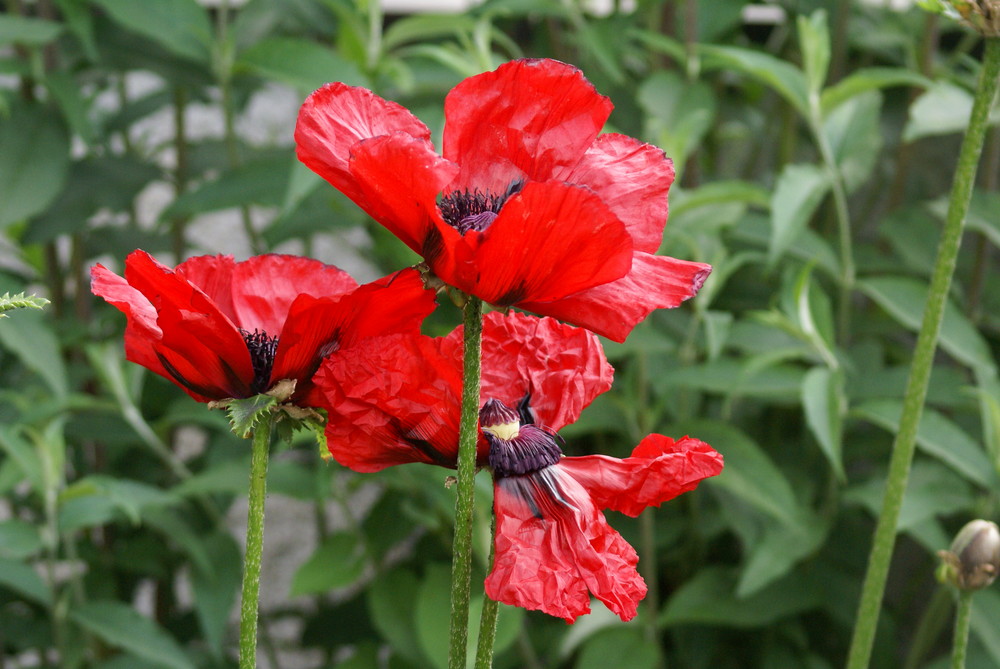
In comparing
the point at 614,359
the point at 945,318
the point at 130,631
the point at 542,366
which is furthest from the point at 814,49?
the point at 130,631

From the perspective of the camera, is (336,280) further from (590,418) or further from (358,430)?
(590,418)

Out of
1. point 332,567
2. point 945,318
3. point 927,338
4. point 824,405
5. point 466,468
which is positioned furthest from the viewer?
point 332,567

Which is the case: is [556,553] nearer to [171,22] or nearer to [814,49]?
[814,49]

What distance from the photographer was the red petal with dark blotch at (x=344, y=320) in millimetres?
238

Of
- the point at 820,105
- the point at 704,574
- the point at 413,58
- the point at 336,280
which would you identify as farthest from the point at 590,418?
the point at 336,280

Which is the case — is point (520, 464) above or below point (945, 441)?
above

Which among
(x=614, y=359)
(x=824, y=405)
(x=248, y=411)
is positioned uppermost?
(x=248, y=411)

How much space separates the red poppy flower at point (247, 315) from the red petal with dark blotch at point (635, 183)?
0.05 meters

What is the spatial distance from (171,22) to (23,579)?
1.47ft

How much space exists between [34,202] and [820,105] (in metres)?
0.62

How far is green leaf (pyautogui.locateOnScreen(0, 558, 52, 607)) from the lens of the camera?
0.74 metres

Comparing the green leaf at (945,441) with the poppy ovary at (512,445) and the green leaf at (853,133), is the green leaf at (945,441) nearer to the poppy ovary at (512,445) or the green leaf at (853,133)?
the green leaf at (853,133)

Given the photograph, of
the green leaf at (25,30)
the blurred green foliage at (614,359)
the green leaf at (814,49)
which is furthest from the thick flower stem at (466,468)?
the green leaf at (25,30)

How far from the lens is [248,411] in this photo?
241mm
